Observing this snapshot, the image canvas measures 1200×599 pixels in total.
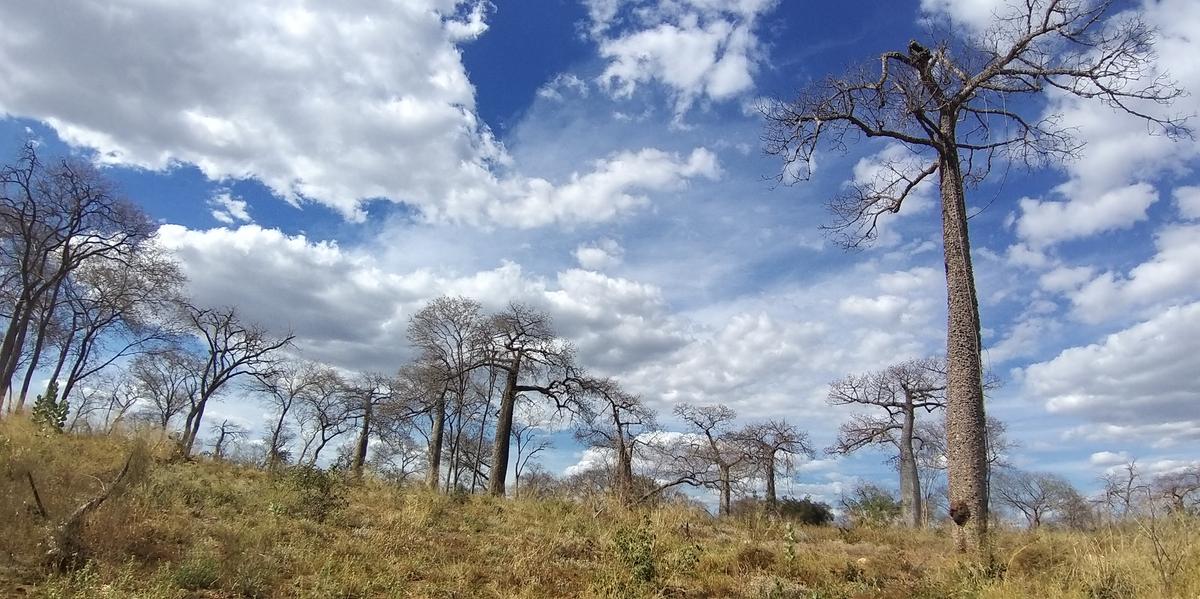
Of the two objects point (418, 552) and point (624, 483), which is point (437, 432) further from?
point (418, 552)

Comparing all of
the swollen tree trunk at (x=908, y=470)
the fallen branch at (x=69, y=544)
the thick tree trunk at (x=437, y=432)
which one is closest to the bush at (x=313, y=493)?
the fallen branch at (x=69, y=544)

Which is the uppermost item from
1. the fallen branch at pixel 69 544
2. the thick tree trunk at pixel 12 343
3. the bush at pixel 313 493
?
the thick tree trunk at pixel 12 343

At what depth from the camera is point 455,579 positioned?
6.82 m

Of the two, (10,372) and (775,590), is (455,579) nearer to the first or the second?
(775,590)

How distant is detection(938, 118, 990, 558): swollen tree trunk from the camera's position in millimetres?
8141

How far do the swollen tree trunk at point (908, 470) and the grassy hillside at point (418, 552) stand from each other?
63.4 ft

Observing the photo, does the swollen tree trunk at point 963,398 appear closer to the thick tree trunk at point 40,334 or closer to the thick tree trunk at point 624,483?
the thick tree trunk at point 624,483

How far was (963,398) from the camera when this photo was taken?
856 centimetres

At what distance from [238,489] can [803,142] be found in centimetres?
1001

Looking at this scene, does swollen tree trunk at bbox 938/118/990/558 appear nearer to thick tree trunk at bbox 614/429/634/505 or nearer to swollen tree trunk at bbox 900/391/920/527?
thick tree trunk at bbox 614/429/634/505

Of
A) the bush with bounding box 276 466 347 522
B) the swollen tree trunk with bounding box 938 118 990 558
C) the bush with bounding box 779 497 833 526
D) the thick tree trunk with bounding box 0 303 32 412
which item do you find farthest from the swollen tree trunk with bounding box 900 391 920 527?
the thick tree trunk with bounding box 0 303 32 412

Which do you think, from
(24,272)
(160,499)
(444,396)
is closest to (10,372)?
(24,272)

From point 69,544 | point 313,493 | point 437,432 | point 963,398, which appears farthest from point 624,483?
point 437,432

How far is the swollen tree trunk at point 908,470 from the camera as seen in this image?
92.1 feet
